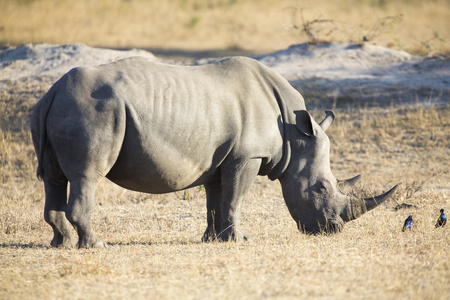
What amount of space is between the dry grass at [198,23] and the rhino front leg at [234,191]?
12518 mm

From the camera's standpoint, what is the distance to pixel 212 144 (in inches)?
264

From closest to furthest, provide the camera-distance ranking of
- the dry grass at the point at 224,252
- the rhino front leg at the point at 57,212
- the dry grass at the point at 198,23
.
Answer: the dry grass at the point at 224,252 < the rhino front leg at the point at 57,212 < the dry grass at the point at 198,23

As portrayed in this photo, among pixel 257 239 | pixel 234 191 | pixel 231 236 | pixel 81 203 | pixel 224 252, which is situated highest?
pixel 81 203

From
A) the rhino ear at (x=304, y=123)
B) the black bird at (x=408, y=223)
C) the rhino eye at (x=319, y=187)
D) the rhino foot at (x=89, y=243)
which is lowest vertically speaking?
the black bird at (x=408, y=223)

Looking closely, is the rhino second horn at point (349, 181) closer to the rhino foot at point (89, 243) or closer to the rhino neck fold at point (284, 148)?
the rhino neck fold at point (284, 148)

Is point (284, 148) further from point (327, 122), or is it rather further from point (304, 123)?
point (327, 122)

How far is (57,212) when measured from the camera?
21.7 feet

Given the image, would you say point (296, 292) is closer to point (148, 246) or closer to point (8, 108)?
point (148, 246)

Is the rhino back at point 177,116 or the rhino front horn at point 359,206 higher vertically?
the rhino back at point 177,116

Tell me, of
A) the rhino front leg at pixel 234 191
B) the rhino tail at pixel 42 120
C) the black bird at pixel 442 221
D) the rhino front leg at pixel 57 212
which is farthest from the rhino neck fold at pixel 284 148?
the rhino tail at pixel 42 120

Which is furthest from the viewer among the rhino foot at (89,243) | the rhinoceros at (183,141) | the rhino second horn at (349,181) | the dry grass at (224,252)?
the rhino second horn at (349,181)

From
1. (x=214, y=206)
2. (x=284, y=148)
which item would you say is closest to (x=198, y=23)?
(x=214, y=206)

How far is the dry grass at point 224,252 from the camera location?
5.01 meters

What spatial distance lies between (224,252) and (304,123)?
5.99 feet
